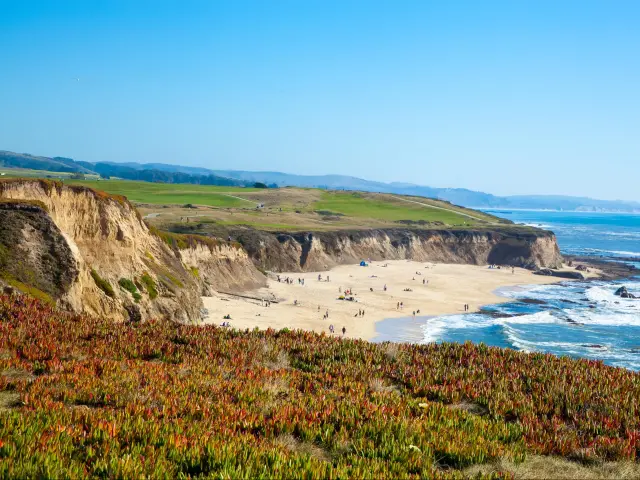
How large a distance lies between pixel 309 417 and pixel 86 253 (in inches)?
1143

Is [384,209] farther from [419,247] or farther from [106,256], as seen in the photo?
[106,256]

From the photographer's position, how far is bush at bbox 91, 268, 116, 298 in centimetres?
3158

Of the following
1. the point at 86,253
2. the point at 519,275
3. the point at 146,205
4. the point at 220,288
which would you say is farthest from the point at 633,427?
the point at 146,205

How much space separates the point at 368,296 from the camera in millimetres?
65000

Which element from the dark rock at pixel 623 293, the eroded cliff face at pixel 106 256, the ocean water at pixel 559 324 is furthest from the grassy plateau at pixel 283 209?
the dark rock at pixel 623 293

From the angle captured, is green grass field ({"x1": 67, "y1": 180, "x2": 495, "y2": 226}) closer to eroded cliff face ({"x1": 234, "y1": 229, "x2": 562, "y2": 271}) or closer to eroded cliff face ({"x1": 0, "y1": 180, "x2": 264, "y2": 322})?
eroded cliff face ({"x1": 234, "y1": 229, "x2": 562, "y2": 271})

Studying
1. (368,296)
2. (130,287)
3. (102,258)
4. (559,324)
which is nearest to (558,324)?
(559,324)

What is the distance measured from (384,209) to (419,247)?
134ft

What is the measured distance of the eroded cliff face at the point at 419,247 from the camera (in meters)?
84.6

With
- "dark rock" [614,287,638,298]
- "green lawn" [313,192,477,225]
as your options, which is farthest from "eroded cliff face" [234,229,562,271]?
"dark rock" [614,287,638,298]

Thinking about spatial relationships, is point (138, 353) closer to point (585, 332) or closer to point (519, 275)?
point (585, 332)

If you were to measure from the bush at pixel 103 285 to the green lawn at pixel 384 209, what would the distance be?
98017 millimetres

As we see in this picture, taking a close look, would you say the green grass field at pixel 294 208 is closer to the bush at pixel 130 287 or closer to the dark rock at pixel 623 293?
the bush at pixel 130 287

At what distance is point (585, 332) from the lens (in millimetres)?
50156
